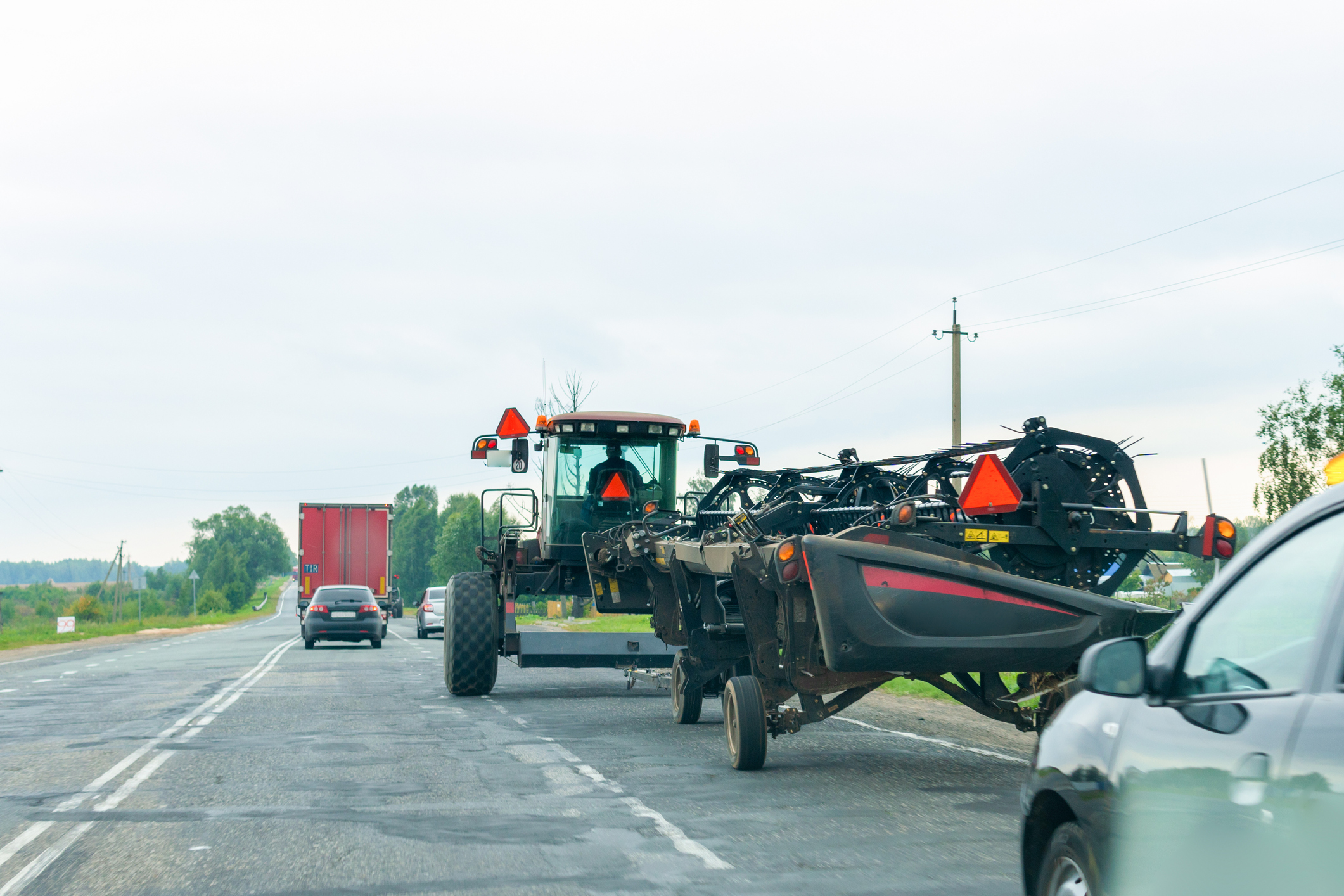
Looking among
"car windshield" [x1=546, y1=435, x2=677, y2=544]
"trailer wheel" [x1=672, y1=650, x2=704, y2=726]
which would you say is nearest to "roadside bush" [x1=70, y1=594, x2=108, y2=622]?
"car windshield" [x1=546, y1=435, x2=677, y2=544]

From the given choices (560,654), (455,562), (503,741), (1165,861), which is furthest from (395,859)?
(455,562)

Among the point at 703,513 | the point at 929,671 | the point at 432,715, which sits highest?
the point at 703,513

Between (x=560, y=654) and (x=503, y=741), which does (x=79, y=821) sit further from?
(x=560, y=654)

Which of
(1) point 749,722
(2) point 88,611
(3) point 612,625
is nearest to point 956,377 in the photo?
(3) point 612,625

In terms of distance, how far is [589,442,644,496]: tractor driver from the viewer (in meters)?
16.6

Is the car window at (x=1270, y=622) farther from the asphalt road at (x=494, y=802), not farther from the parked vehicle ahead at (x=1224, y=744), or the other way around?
the asphalt road at (x=494, y=802)

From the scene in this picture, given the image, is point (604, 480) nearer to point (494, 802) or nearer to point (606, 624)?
point (494, 802)

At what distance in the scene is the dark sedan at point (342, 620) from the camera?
108ft

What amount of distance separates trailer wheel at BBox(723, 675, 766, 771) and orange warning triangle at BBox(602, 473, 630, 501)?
724cm

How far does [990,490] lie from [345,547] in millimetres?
37367

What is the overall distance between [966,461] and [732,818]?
376cm

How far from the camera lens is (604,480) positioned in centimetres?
1659

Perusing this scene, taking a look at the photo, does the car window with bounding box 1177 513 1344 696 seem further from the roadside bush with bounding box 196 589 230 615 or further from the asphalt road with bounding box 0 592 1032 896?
the roadside bush with bounding box 196 589 230 615

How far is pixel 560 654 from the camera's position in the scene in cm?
1570
